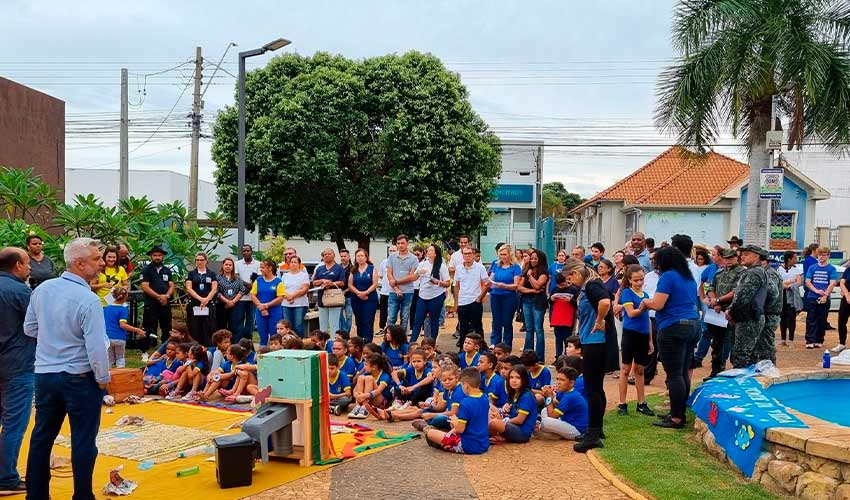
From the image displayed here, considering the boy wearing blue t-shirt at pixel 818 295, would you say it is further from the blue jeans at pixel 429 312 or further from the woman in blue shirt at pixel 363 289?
the woman in blue shirt at pixel 363 289

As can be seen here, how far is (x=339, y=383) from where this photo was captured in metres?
9.09

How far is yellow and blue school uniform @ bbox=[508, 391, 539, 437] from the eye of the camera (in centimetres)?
754

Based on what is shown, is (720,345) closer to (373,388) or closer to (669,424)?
(669,424)

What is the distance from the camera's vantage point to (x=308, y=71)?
24734 mm

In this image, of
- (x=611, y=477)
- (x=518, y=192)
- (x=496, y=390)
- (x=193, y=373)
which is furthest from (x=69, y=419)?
(x=518, y=192)

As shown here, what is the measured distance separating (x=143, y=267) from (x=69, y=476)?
7193 mm

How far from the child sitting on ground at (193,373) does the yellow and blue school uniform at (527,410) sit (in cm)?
449

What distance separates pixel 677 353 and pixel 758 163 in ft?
34.0

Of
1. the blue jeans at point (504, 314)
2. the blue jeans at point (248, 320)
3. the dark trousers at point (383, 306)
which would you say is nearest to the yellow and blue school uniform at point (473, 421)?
the blue jeans at point (504, 314)

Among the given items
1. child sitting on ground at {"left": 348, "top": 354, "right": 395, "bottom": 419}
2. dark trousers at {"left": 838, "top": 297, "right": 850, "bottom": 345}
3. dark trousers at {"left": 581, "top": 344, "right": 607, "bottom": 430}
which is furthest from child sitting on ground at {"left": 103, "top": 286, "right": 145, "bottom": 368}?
dark trousers at {"left": 838, "top": 297, "right": 850, "bottom": 345}

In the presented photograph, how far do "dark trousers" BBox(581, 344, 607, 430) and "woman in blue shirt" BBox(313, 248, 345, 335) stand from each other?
236 inches

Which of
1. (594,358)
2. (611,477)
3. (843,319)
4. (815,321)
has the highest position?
(594,358)

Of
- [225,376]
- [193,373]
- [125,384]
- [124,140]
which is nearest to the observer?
[125,384]

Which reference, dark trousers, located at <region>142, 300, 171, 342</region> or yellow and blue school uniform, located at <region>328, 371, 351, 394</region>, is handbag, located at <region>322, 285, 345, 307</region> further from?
yellow and blue school uniform, located at <region>328, 371, 351, 394</region>
